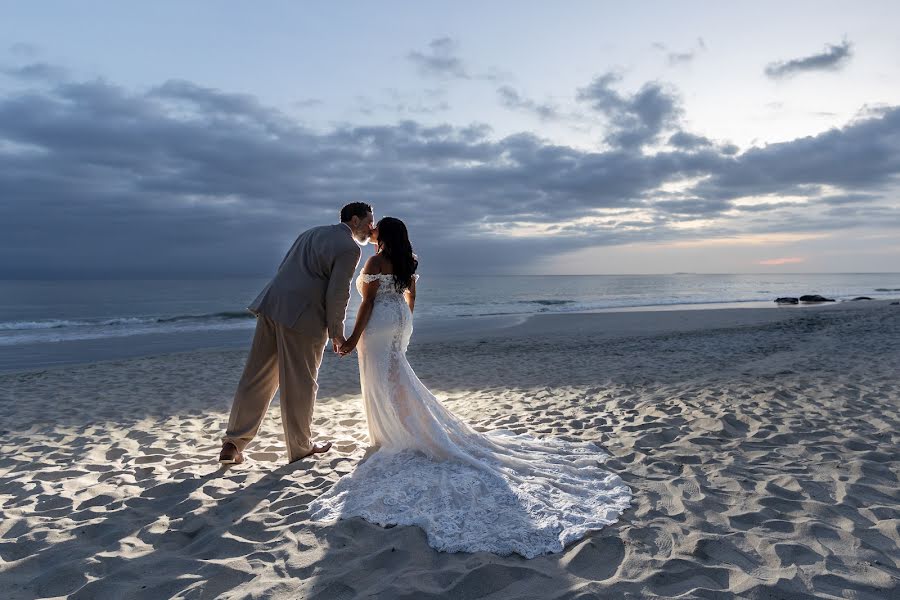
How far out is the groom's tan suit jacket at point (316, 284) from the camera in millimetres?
4098

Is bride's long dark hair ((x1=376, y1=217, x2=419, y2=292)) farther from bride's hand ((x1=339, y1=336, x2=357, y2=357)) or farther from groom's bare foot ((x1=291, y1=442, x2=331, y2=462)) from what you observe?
groom's bare foot ((x1=291, y1=442, x2=331, y2=462))

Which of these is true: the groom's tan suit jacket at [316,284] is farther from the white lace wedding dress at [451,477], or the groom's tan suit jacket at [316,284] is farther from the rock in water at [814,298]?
the rock in water at [814,298]

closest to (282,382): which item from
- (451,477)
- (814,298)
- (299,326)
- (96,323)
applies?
(299,326)

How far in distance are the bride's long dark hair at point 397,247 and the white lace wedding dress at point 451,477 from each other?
14 centimetres

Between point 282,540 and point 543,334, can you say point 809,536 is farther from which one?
point 543,334

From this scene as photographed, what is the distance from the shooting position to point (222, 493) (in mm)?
3678

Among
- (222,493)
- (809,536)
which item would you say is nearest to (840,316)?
(809,536)

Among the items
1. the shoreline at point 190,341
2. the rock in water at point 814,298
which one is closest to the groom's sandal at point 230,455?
the shoreline at point 190,341

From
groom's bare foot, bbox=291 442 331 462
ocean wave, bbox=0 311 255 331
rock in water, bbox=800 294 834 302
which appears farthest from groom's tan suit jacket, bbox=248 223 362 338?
rock in water, bbox=800 294 834 302

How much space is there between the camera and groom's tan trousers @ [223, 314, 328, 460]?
4246mm

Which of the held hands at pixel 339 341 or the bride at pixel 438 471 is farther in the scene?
the held hands at pixel 339 341

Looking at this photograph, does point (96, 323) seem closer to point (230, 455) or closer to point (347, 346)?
point (230, 455)

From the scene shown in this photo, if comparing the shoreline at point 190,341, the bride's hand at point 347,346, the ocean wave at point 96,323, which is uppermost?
the bride's hand at point 347,346

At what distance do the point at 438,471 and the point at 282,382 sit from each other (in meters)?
1.53
